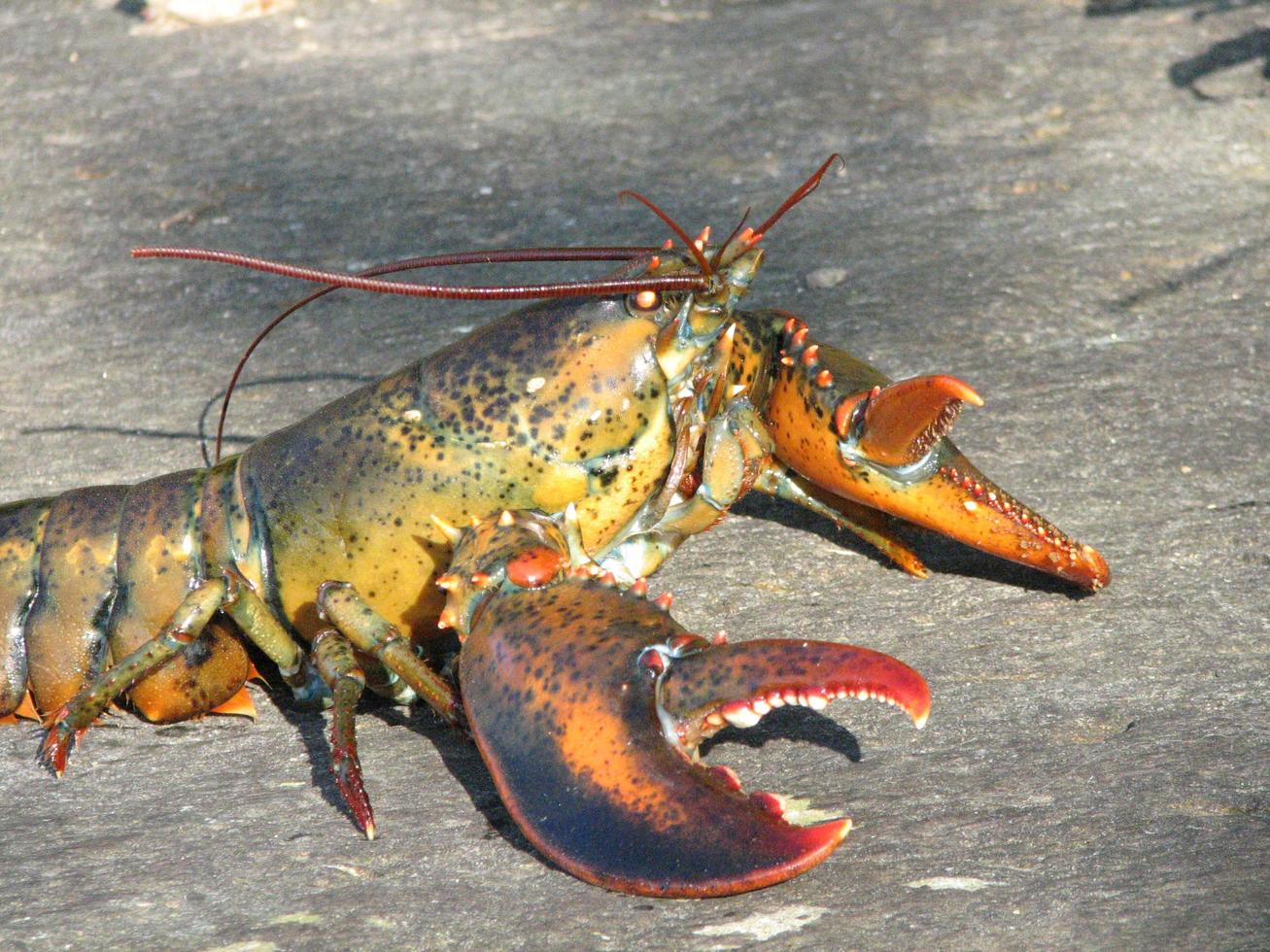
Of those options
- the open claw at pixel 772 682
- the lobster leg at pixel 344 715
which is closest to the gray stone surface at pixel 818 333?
the lobster leg at pixel 344 715

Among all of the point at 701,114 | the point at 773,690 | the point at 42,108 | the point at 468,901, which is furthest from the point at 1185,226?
the point at 42,108

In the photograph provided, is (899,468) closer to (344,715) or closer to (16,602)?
(344,715)

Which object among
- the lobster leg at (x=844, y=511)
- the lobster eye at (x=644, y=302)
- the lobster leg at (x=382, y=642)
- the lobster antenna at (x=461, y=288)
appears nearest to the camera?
the lobster antenna at (x=461, y=288)

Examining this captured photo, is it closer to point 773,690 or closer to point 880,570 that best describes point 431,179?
point 880,570

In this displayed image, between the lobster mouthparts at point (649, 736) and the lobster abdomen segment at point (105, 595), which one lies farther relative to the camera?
the lobster abdomen segment at point (105, 595)

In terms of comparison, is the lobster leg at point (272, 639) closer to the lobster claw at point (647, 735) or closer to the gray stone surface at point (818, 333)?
the gray stone surface at point (818, 333)

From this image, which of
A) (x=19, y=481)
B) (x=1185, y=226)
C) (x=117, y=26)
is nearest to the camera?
(x=19, y=481)
